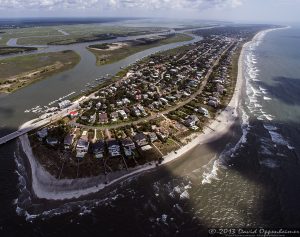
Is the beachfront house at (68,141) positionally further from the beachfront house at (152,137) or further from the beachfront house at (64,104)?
the beachfront house at (64,104)

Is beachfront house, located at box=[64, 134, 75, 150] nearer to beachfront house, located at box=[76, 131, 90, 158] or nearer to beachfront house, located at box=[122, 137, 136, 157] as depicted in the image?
beachfront house, located at box=[76, 131, 90, 158]

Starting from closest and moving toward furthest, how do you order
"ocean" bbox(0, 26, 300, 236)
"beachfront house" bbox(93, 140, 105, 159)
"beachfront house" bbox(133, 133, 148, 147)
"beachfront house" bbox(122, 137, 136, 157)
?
"ocean" bbox(0, 26, 300, 236) → "beachfront house" bbox(93, 140, 105, 159) → "beachfront house" bbox(122, 137, 136, 157) → "beachfront house" bbox(133, 133, 148, 147)

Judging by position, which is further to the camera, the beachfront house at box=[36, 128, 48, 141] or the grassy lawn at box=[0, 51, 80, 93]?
the grassy lawn at box=[0, 51, 80, 93]

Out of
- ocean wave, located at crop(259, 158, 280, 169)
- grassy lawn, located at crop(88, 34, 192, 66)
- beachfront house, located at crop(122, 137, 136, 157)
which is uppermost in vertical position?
beachfront house, located at crop(122, 137, 136, 157)

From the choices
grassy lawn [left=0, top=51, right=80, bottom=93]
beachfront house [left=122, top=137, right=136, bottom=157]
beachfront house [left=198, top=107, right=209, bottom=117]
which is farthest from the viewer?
grassy lawn [left=0, top=51, right=80, bottom=93]

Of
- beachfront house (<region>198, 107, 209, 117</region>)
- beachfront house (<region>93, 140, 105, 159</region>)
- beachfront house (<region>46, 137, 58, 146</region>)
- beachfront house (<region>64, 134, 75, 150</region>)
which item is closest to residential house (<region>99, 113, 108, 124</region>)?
beachfront house (<region>64, 134, 75, 150</region>)

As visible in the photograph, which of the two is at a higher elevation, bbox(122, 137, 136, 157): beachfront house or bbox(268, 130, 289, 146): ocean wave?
bbox(122, 137, 136, 157): beachfront house

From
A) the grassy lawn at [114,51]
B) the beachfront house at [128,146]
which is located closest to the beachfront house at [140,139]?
the beachfront house at [128,146]
